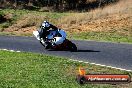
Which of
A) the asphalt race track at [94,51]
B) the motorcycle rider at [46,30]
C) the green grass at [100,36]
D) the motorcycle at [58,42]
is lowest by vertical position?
the green grass at [100,36]

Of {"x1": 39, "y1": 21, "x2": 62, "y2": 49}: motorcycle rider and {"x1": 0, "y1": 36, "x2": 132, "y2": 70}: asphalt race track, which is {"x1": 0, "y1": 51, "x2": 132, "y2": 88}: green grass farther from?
{"x1": 39, "y1": 21, "x2": 62, "y2": 49}: motorcycle rider

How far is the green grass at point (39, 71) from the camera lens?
11789 mm

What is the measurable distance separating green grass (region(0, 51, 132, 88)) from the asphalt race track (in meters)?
1.52

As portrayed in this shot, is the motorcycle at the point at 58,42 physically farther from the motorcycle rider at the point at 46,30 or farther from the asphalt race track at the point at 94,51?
the asphalt race track at the point at 94,51

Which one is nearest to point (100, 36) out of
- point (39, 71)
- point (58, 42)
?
point (58, 42)

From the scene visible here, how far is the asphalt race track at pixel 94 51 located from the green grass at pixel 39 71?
152cm

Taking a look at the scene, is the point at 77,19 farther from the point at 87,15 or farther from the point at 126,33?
the point at 126,33

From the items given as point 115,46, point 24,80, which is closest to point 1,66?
point 24,80

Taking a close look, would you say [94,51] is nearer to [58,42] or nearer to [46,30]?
[58,42]

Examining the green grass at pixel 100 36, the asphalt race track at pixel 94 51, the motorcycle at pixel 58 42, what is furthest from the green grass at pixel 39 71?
the green grass at pixel 100 36

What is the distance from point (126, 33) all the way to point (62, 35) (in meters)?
10.8

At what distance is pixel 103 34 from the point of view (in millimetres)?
30578

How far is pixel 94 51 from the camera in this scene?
67.6ft

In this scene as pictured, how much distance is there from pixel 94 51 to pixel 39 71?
7012mm
